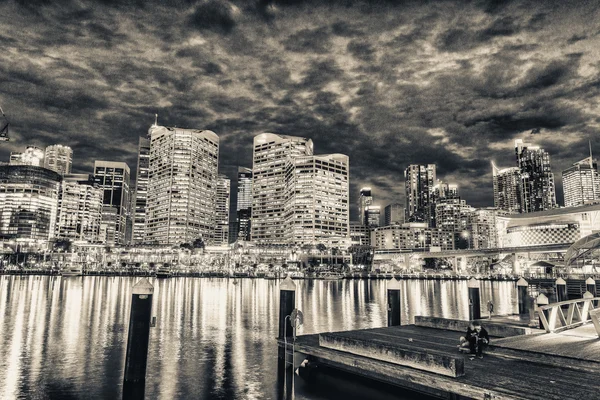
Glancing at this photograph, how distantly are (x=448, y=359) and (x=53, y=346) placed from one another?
78.5 ft

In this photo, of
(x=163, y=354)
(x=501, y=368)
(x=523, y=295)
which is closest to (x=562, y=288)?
(x=523, y=295)

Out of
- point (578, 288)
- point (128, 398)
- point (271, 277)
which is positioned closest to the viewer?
point (128, 398)

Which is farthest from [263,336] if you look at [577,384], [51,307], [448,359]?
[51,307]

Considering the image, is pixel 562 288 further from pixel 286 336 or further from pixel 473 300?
pixel 286 336

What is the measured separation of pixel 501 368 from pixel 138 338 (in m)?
13.5

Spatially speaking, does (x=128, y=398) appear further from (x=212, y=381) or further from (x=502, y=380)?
(x=502, y=380)

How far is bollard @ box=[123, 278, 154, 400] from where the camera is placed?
1631cm

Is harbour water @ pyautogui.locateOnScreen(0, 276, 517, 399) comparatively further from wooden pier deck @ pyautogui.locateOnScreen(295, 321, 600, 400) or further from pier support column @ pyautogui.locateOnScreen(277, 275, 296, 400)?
wooden pier deck @ pyautogui.locateOnScreen(295, 321, 600, 400)

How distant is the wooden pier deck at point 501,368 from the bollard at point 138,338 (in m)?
6.96

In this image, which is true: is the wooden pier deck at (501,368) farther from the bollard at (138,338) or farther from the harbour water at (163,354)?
the bollard at (138,338)

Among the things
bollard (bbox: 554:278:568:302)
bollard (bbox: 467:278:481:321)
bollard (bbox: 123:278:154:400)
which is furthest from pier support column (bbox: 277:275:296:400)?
bollard (bbox: 554:278:568:302)

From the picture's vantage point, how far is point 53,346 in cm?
2612

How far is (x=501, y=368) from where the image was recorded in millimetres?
14820

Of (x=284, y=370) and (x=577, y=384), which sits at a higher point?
(x=577, y=384)
